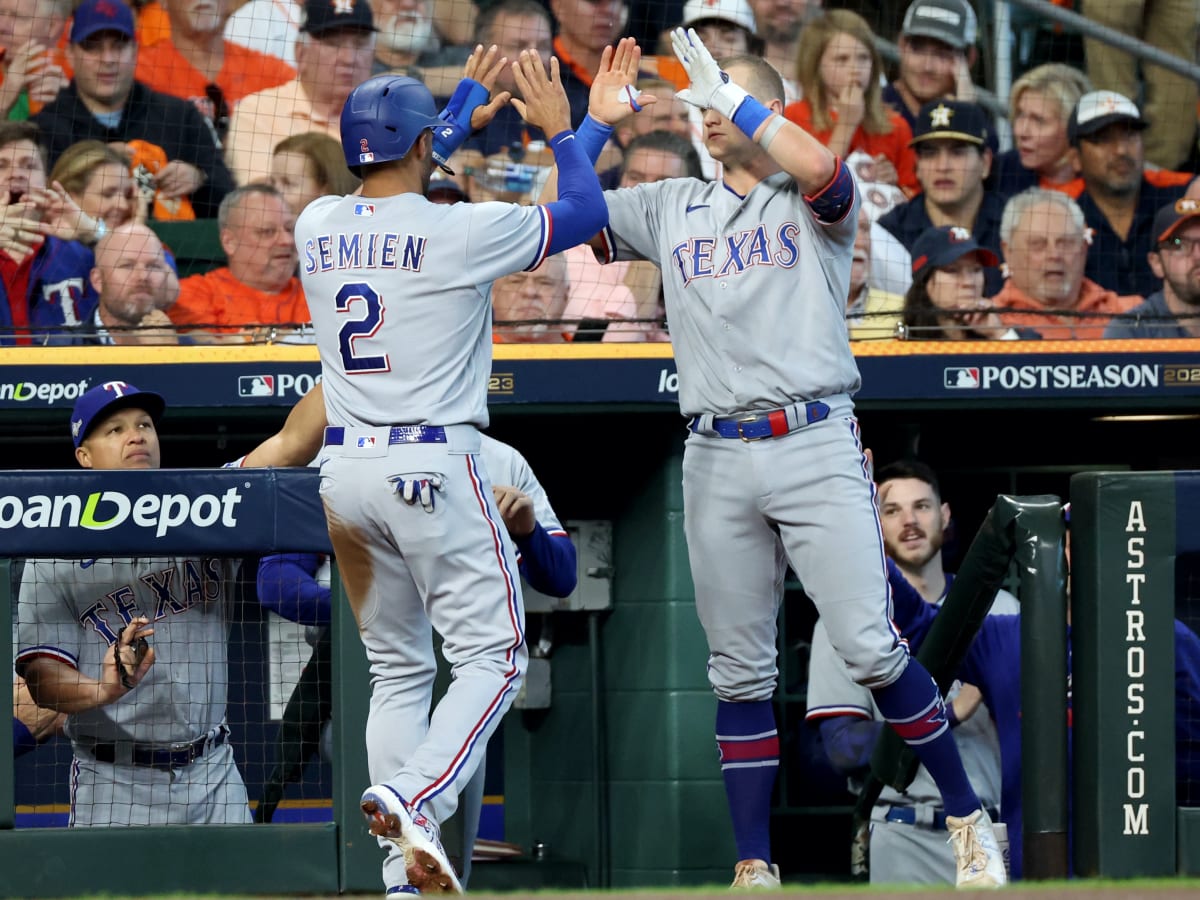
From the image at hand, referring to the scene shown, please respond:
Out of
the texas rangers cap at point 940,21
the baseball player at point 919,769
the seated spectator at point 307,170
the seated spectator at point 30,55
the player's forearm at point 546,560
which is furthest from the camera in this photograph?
the texas rangers cap at point 940,21

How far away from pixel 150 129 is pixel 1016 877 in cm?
404

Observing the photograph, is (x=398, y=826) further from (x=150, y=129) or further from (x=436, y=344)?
(x=150, y=129)

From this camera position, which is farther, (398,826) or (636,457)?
(636,457)

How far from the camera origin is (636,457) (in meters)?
5.72

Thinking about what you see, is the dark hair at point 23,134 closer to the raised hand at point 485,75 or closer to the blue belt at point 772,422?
the raised hand at point 485,75

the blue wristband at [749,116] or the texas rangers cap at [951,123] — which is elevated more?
the texas rangers cap at [951,123]

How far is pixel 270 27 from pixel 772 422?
382 cm

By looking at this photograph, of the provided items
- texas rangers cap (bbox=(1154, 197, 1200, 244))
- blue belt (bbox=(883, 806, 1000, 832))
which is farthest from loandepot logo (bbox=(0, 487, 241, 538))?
texas rangers cap (bbox=(1154, 197, 1200, 244))

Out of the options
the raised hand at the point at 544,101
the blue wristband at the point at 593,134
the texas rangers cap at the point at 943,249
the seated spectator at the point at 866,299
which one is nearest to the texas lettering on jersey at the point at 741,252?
the blue wristband at the point at 593,134

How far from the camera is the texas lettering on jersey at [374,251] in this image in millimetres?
3014

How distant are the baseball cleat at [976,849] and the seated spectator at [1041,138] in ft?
12.7

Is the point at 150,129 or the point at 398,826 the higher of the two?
the point at 150,129

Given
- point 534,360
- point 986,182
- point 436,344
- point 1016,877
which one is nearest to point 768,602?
point 436,344

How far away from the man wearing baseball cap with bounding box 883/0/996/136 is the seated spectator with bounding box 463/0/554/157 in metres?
1.36
